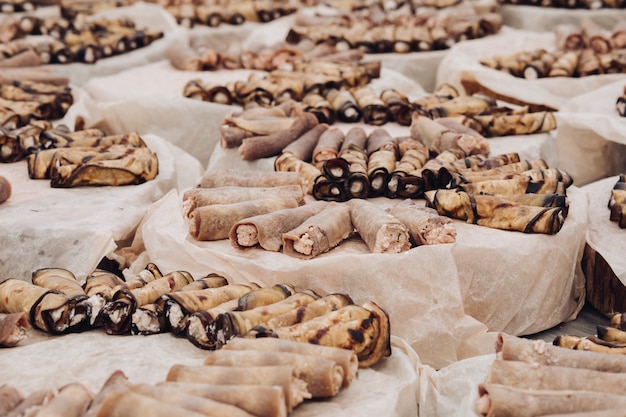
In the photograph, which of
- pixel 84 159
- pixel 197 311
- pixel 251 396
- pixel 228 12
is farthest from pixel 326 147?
pixel 228 12

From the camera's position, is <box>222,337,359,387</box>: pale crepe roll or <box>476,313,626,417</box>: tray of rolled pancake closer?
<box>476,313,626,417</box>: tray of rolled pancake

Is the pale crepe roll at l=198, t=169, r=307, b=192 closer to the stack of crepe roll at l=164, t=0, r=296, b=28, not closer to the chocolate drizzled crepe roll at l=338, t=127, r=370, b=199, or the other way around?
the chocolate drizzled crepe roll at l=338, t=127, r=370, b=199

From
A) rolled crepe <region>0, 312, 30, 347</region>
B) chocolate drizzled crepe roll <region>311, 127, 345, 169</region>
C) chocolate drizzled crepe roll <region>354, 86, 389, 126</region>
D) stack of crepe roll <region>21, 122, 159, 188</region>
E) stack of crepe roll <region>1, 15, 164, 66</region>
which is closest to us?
rolled crepe <region>0, 312, 30, 347</region>

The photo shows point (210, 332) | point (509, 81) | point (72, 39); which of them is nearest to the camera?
point (210, 332)

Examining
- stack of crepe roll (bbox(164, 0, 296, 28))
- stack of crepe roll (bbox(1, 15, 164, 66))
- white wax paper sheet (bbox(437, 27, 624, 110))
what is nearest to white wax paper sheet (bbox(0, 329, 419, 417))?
white wax paper sheet (bbox(437, 27, 624, 110))

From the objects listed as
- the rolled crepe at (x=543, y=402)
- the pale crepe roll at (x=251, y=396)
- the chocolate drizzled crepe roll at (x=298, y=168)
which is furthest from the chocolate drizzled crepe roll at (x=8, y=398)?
the chocolate drizzled crepe roll at (x=298, y=168)

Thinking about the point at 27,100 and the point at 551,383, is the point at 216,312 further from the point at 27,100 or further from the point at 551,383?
the point at 27,100

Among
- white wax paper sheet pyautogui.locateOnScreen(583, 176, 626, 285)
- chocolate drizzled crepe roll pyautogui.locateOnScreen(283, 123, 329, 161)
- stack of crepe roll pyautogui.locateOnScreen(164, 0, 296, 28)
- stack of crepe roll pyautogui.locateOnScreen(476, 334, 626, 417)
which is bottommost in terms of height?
stack of crepe roll pyautogui.locateOnScreen(164, 0, 296, 28)
